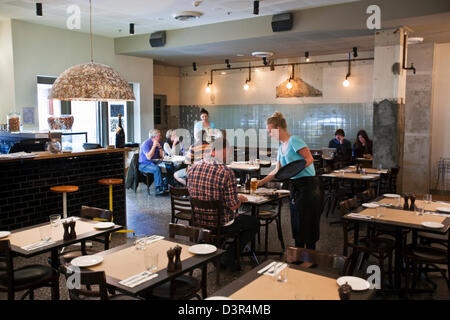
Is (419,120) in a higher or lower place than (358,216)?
higher

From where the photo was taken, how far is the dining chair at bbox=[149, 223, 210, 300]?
297 centimetres

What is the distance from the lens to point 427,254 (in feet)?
12.9

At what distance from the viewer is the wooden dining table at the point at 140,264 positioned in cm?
248

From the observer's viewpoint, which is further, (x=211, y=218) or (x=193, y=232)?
(x=211, y=218)

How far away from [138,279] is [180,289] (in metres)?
0.67

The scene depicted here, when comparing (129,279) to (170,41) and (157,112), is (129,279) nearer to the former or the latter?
(170,41)

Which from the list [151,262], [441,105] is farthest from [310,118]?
[151,262]

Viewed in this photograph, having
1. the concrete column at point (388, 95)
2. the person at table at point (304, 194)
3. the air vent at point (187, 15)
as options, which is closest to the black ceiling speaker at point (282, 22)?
the air vent at point (187, 15)

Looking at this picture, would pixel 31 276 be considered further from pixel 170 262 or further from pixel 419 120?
pixel 419 120

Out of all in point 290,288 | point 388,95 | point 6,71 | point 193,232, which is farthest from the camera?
point 6,71

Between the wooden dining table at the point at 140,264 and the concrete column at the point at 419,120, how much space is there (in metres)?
8.28

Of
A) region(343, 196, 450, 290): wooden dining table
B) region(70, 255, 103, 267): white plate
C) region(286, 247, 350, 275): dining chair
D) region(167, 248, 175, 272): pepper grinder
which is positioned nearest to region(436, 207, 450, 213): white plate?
region(343, 196, 450, 290): wooden dining table

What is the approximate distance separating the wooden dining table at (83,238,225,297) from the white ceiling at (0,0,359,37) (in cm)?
513

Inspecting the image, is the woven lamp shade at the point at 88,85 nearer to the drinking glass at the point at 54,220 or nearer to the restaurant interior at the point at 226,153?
the restaurant interior at the point at 226,153
